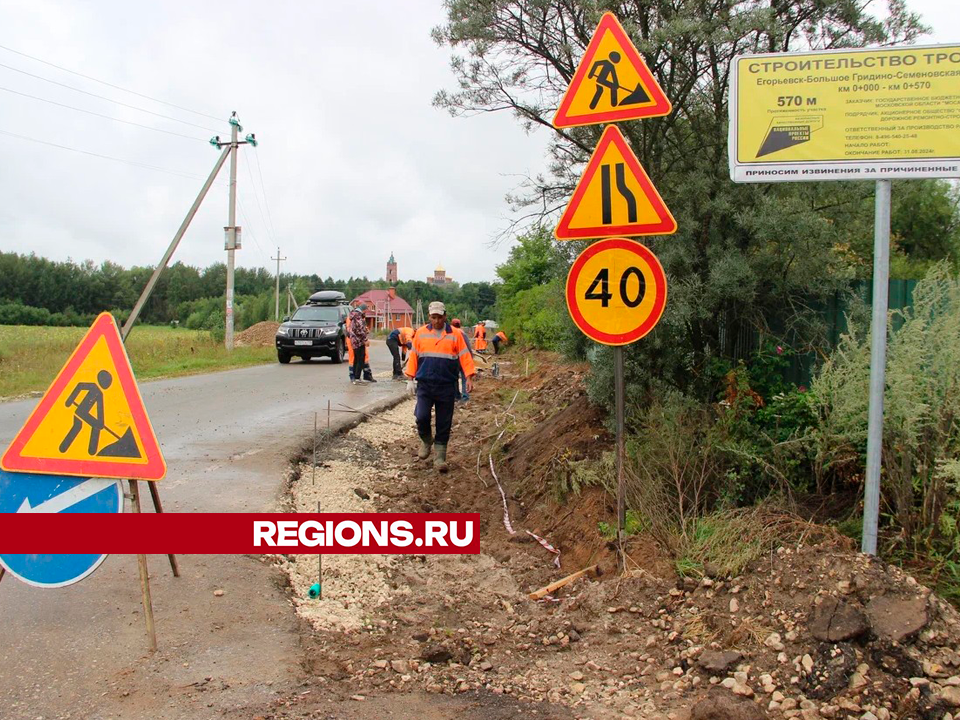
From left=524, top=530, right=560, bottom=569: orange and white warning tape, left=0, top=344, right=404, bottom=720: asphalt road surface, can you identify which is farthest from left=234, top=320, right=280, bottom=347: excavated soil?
left=524, top=530, right=560, bottom=569: orange and white warning tape

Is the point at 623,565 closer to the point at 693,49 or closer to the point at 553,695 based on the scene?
the point at 553,695

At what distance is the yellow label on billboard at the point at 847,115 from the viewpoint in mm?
4148

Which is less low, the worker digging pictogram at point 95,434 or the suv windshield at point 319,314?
the suv windshield at point 319,314

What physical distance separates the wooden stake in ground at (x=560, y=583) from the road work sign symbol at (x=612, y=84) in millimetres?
2800

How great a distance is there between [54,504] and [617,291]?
330cm

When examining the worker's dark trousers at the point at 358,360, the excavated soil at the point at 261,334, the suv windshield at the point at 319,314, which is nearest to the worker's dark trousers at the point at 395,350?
the worker's dark trousers at the point at 358,360

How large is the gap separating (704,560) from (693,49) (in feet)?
14.1

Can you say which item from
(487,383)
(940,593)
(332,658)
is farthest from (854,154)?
(487,383)

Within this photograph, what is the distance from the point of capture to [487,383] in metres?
17.0

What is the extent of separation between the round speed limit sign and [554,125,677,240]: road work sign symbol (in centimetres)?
11

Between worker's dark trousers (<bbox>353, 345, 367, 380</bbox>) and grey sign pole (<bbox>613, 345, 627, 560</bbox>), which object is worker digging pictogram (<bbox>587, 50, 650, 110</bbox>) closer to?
grey sign pole (<bbox>613, 345, 627, 560</bbox>)

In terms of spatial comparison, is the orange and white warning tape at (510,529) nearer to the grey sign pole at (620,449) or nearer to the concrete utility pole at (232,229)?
the grey sign pole at (620,449)

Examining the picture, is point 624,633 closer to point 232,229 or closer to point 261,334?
point 232,229

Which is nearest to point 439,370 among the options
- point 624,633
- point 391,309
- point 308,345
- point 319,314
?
point 624,633
